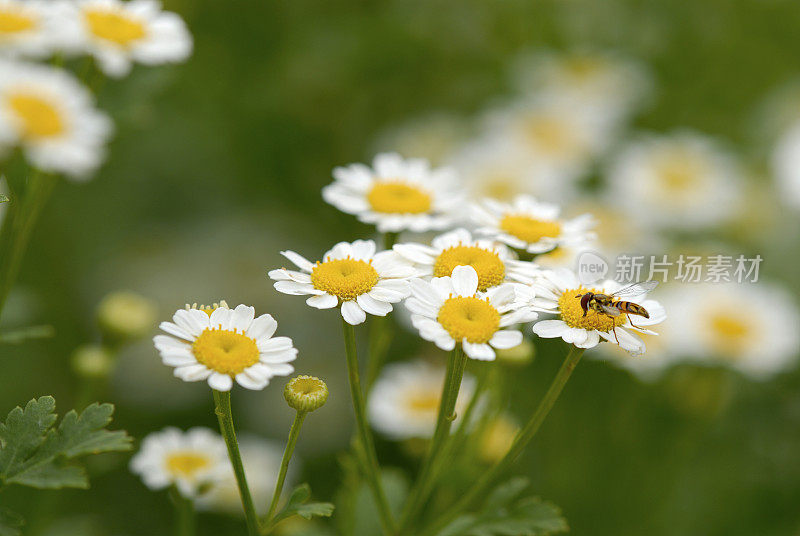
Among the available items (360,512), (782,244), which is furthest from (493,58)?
(360,512)

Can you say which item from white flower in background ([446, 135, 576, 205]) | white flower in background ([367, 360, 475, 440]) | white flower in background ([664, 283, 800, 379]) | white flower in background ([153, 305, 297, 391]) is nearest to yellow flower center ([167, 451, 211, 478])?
white flower in background ([153, 305, 297, 391])

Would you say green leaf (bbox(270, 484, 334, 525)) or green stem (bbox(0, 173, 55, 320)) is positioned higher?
green stem (bbox(0, 173, 55, 320))

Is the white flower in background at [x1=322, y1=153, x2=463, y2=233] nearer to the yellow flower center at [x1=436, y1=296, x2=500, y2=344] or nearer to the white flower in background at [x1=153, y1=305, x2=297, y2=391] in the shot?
the yellow flower center at [x1=436, y1=296, x2=500, y2=344]

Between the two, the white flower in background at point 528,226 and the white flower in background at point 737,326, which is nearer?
the white flower in background at point 528,226

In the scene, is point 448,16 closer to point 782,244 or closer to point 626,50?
point 626,50

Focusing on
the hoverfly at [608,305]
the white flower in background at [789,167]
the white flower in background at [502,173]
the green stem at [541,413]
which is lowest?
the green stem at [541,413]

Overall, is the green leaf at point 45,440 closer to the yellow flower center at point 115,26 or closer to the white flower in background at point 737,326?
the yellow flower center at point 115,26

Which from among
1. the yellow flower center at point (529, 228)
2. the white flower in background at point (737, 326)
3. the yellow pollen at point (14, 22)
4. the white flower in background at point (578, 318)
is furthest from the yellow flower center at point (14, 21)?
the white flower in background at point (737, 326)
